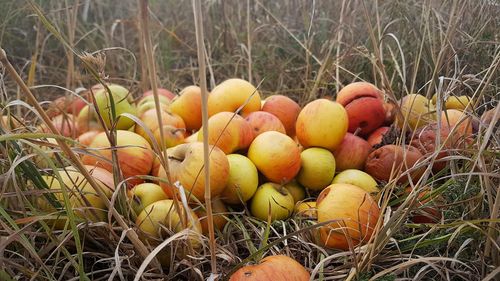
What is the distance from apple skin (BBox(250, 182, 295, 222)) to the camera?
1.45m

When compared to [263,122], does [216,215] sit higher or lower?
lower

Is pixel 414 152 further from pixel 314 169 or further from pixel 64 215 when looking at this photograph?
pixel 64 215

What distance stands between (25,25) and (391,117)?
8.77 ft

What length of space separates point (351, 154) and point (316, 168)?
160mm

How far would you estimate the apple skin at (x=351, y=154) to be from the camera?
1.64 m

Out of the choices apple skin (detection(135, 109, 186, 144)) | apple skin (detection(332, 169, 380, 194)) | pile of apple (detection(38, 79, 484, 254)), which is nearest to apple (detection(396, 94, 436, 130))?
pile of apple (detection(38, 79, 484, 254))

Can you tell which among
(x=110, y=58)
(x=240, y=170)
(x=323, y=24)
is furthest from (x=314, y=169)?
(x=110, y=58)

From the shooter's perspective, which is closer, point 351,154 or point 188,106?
point 351,154

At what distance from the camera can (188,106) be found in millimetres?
1914

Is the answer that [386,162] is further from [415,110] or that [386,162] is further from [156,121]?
[156,121]

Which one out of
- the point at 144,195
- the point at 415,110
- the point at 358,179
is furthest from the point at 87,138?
the point at 415,110

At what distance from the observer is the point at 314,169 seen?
155 centimetres

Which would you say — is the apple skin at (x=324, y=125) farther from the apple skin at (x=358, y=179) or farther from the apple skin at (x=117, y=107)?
the apple skin at (x=117, y=107)

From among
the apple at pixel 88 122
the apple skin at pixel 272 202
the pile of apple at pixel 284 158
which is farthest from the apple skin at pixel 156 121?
the apple skin at pixel 272 202
